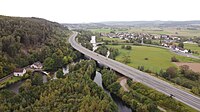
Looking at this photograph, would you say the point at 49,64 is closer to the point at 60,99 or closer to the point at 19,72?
the point at 19,72

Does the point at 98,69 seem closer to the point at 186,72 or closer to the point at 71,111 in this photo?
the point at 186,72

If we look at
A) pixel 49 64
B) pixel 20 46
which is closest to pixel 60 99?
pixel 49 64

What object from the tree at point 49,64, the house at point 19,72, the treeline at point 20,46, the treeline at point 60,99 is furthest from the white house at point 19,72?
the treeline at point 60,99

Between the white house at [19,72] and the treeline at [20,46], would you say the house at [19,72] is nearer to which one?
the white house at [19,72]

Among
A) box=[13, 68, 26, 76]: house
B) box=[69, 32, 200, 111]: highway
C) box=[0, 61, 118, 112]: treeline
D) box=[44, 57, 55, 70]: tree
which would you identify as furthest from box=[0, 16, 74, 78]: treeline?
box=[69, 32, 200, 111]: highway

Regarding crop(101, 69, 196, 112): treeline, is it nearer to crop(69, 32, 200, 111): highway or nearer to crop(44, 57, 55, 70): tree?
crop(69, 32, 200, 111): highway

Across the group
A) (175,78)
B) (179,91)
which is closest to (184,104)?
(179,91)

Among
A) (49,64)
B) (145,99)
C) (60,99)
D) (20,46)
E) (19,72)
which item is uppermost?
(20,46)
